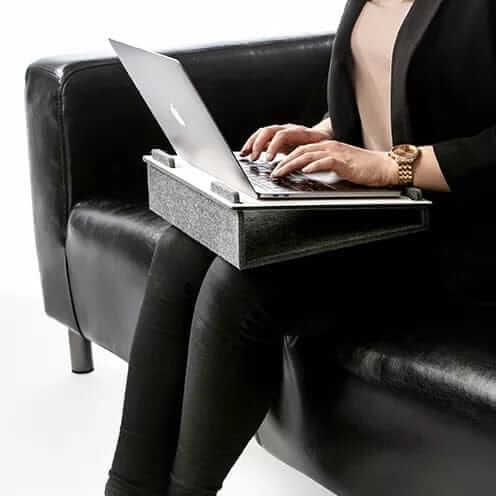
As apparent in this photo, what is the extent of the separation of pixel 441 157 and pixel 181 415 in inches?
17.8

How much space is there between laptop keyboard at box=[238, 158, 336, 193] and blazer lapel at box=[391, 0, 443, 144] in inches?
5.5

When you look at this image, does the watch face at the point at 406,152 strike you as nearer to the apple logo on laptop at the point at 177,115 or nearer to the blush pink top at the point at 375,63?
the blush pink top at the point at 375,63

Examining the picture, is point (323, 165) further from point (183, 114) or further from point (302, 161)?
point (183, 114)

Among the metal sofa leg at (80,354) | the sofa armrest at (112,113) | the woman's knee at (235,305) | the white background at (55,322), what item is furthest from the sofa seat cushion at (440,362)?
the metal sofa leg at (80,354)

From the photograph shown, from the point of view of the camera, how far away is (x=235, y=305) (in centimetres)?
130

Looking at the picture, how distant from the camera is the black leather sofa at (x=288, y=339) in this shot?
1254 millimetres

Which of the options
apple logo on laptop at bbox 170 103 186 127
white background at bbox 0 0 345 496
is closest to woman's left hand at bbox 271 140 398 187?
apple logo on laptop at bbox 170 103 186 127

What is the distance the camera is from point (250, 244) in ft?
4.14

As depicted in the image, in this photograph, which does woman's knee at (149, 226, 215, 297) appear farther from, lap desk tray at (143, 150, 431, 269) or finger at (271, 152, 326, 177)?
finger at (271, 152, 326, 177)

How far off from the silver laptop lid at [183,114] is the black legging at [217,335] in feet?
0.35

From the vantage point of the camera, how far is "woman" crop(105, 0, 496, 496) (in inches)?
52.3

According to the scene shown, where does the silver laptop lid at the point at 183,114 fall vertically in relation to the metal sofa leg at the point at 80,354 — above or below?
above

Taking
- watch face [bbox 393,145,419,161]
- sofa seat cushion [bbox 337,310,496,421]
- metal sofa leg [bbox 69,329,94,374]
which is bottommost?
metal sofa leg [bbox 69,329,94,374]

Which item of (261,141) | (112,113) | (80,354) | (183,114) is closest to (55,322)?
(80,354)
